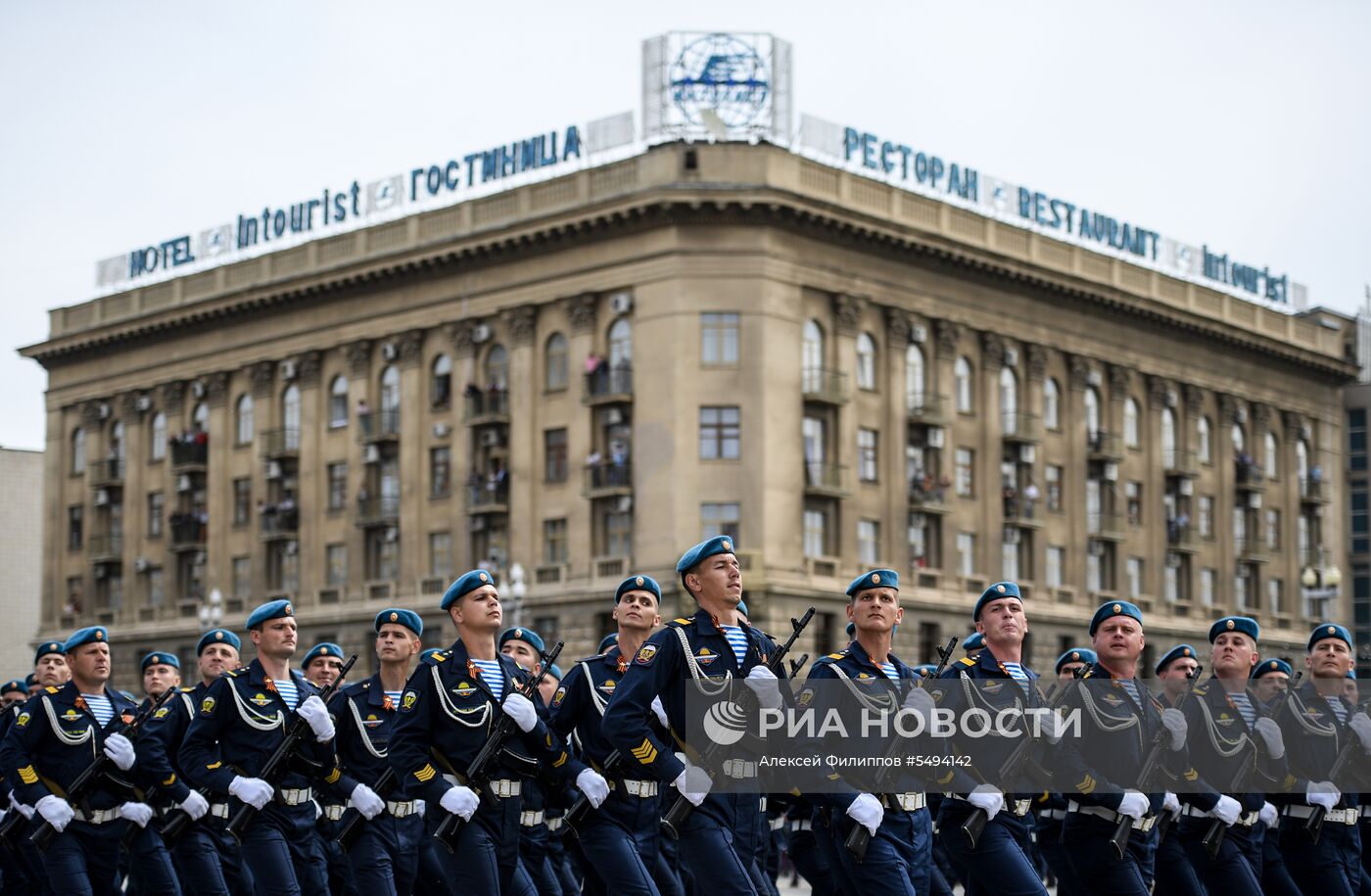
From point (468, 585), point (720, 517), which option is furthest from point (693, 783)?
point (720, 517)

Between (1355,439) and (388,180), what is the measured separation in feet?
123

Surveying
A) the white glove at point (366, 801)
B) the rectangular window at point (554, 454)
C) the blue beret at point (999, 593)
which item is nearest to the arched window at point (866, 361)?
the rectangular window at point (554, 454)

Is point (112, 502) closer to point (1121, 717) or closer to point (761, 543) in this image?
point (761, 543)

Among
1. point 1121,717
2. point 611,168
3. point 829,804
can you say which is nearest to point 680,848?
point 829,804

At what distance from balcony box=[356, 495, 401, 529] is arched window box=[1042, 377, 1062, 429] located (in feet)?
62.9

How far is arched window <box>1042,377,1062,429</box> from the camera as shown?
6488cm

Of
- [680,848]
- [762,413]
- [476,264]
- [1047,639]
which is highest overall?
[476,264]

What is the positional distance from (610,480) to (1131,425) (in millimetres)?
20130

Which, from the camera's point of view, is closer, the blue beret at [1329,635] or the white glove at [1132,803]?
the white glove at [1132,803]

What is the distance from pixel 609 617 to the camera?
5697 cm

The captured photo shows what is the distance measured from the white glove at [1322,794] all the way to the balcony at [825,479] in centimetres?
4083

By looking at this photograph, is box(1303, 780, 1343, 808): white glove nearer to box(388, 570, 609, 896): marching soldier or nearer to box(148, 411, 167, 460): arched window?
box(388, 570, 609, 896): marching soldier

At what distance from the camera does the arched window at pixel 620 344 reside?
57500 millimetres

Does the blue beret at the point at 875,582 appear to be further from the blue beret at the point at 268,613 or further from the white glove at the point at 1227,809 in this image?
the blue beret at the point at 268,613
